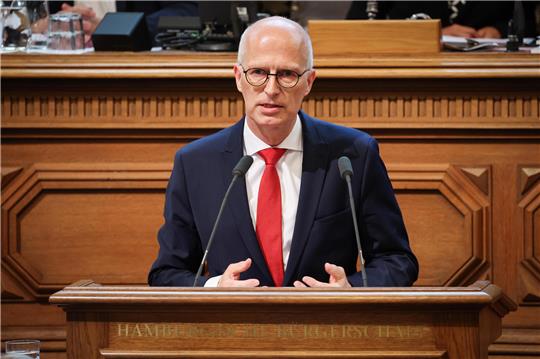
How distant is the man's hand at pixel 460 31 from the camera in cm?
459

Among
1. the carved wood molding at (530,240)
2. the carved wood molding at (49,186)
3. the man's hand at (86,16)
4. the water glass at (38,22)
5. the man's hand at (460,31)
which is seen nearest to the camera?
the carved wood molding at (530,240)

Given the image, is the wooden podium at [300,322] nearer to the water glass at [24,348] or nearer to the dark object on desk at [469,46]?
the water glass at [24,348]

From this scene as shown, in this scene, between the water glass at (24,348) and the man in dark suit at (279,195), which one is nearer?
the water glass at (24,348)

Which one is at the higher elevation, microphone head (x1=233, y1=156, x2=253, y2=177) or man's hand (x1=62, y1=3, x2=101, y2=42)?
man's hand (x1=62, y1=3, x2=101, y2=42)

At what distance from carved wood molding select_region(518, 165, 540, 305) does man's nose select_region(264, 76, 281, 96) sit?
4.21ft

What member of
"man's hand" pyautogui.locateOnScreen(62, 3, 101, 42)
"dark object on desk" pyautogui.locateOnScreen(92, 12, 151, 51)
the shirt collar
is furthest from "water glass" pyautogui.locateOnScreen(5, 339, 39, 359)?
"man's hand" pyautogui.locateOnScreen(62, 3, 101, 42)

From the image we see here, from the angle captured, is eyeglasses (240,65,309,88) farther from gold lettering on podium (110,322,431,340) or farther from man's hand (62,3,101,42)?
man's hand (62,3,101,42)

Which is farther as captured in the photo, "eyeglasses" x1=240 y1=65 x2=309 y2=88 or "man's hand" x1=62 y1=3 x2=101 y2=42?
"man's hand" x1=62 y1=3 x2=101 y2=42

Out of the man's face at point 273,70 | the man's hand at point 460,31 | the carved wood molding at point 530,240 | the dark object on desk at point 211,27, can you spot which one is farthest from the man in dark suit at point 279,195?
the man's hand at point 460,31

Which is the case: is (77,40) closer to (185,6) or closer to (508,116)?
(185,6)

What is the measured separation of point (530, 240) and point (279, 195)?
1209 millimetres

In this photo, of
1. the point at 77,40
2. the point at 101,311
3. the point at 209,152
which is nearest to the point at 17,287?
the point at 77,40

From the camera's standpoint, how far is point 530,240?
3.40 m

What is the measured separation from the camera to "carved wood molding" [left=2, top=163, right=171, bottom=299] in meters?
3.54
